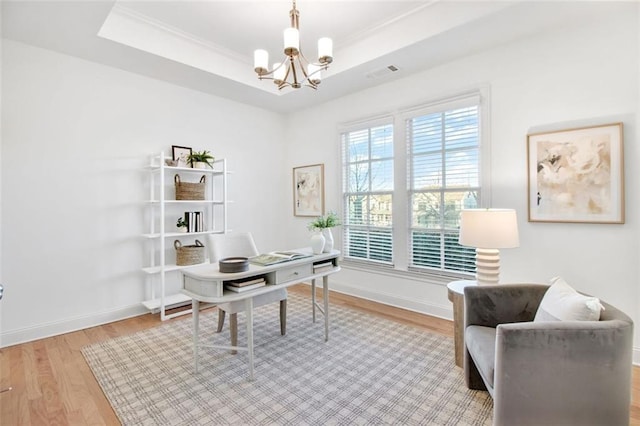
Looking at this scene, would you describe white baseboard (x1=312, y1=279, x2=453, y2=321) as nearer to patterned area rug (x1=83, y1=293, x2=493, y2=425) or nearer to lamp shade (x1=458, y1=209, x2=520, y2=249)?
patterned area rug (x1=83, y1=293, x2=493, y2=425)

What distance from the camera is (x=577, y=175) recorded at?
2.57 metres

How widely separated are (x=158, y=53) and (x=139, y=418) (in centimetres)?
314

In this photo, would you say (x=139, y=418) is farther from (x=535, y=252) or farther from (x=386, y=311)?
(x=535, y=252)

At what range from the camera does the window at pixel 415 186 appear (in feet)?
10.7

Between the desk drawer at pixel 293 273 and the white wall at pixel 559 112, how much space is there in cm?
167

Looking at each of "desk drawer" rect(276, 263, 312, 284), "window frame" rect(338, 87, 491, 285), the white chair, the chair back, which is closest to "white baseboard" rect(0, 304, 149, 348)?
the white chair

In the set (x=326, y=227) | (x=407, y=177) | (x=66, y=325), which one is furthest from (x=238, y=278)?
(x=407, y=177)

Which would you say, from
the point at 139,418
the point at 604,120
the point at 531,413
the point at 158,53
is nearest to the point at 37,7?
the point at 158,53

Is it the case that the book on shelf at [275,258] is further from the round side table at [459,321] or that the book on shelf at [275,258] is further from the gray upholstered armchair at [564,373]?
the gray upholstered armchair at [564,373]

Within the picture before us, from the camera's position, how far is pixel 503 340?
1.45 m

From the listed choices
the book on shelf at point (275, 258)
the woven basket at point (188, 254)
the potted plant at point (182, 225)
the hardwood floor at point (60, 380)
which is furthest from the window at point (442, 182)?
the potted plant at point (182, 225)

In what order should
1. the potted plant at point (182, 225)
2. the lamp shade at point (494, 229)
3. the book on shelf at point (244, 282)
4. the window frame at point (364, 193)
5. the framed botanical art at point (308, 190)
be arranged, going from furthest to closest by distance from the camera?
the framed botanical art at point (308, 190), the window frame at point (364, 193), the potted plant at point (182, 225), the lamp shade at point (494, 229), the book on shelf at point (244, 282)

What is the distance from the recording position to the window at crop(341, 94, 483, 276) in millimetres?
3256

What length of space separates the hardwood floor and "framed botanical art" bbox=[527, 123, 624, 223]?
1.27 m
